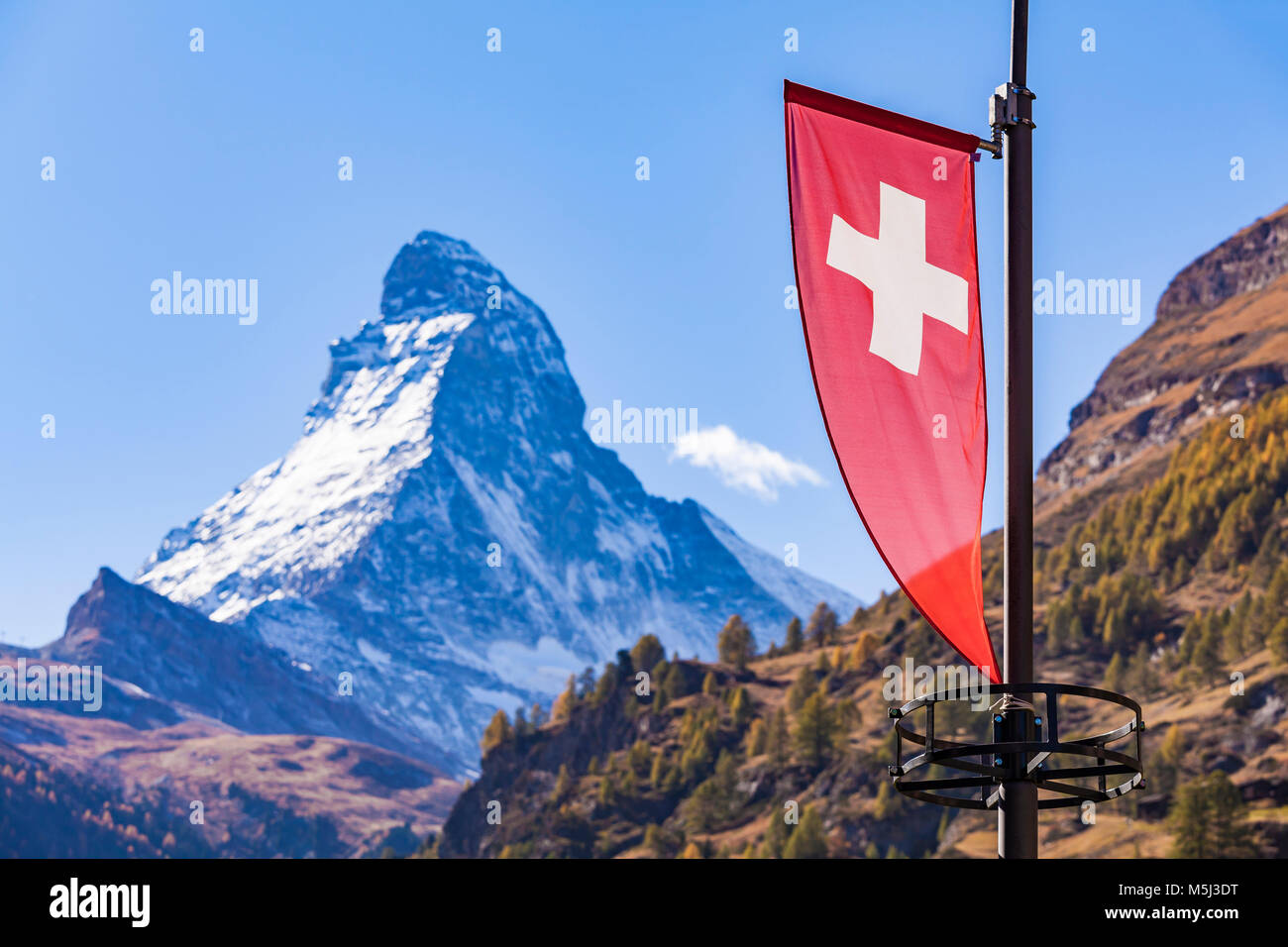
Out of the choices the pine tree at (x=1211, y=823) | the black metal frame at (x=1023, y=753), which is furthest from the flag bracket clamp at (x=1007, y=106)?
the pine tree at (x=1211, y=823)

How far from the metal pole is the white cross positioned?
1.76ft

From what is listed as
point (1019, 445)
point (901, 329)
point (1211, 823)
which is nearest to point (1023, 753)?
point (1019, 445)

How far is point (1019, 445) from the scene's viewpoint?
851cm

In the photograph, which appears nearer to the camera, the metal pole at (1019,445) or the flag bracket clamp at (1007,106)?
the metal pole at (1019,445)

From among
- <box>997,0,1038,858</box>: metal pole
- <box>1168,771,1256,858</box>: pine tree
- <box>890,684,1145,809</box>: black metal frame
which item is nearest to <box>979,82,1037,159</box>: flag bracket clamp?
<box>997,0,1038,858</box>: metal pole

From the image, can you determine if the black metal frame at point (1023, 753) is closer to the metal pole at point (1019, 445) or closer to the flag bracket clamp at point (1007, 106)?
the metal pole at point (1019, 445)

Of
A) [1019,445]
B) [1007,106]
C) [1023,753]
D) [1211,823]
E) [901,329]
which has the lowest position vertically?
[1211,823]

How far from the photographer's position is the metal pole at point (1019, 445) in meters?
7.73

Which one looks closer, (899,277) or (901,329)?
(901,329)

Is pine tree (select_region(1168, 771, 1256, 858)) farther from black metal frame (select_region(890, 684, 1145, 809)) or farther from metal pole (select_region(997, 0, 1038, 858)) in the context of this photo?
black metal frame (select_region(890, 684, 1145, 809))

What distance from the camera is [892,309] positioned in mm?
9164

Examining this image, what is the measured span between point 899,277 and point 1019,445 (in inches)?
52.6

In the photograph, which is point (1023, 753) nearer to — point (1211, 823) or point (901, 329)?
point (901, 329)
